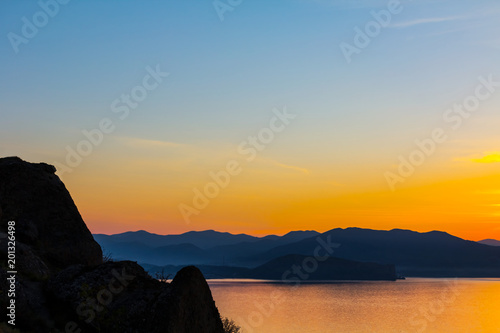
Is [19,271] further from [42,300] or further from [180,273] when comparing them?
[180,273]

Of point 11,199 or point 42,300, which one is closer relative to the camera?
point 42,300

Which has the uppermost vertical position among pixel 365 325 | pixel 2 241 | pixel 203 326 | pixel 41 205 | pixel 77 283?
pixel 41 205

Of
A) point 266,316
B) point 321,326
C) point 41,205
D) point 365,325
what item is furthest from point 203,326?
point 266,316

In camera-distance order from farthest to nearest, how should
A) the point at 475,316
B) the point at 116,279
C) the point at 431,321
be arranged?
the point at 475,316, the point at 431,321, the point at 116,279

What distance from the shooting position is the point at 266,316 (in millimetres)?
182750

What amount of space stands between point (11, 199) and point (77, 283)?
8308 mm

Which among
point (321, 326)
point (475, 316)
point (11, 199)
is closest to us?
point (11, 199)

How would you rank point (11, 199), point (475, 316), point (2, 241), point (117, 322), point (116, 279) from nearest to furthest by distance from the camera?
point (117, 322) → point (116, 279) → point (2, 241) → point (11, 199) → point (475, 316)

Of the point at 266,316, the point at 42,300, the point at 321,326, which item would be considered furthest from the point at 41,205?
the point at 266,316

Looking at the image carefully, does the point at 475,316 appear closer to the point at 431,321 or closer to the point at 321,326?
the point at 431,321

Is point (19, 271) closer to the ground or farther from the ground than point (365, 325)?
farther from the ground

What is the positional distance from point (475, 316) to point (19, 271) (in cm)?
20586

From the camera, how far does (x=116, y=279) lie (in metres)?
18.8

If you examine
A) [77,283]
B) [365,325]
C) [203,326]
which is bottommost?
[365,325]
